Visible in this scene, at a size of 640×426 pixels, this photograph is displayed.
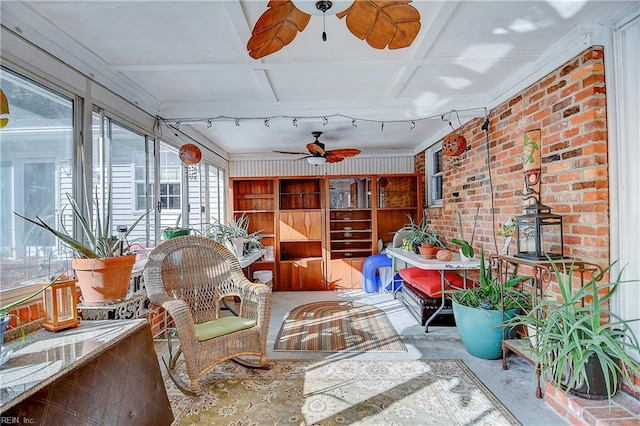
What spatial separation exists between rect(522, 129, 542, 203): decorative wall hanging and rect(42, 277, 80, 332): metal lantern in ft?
10.8

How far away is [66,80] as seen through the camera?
230 centimetres

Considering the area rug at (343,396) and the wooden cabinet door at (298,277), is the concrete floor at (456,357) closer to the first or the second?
the area rug at (343,396)

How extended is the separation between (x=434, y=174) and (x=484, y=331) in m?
3.18

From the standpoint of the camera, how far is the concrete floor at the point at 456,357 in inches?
84.4

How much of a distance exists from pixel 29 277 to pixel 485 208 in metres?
3.90

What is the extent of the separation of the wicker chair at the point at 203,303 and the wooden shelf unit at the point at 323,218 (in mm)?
2886

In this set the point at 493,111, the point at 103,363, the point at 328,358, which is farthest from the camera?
the point at 493,111

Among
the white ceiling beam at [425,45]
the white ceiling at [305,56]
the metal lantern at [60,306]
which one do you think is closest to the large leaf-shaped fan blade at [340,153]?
the white ceiling at [305,56]

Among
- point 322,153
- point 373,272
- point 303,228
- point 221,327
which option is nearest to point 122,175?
point 221,327

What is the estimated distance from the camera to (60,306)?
194 centimetres

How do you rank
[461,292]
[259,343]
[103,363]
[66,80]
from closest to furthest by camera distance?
[103,363] → [66,80] → [259,343] → [461,292]

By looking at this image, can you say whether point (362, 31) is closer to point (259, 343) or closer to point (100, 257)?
point (100, 257)

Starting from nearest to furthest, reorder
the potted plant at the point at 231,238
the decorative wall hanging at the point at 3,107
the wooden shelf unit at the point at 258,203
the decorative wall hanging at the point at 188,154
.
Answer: the decorative wall hanging at the point at 3,107 < the decorative wall hanging at the point at 188,154 < the potted plant at the point at 231,238 < the wooden shelf unit at the point at 258,203

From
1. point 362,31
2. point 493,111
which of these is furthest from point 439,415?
point 493,111
